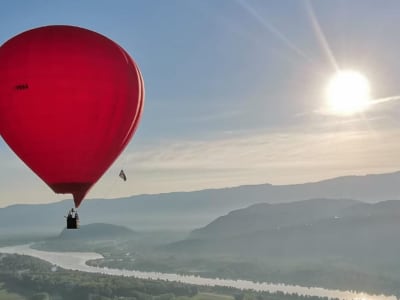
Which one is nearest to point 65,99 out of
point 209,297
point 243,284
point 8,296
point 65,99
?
point 65,99

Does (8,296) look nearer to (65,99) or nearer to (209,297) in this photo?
(209,297)

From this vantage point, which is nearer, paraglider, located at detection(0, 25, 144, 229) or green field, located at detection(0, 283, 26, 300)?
paraglider, located at detection(0, 25, 144, 229)

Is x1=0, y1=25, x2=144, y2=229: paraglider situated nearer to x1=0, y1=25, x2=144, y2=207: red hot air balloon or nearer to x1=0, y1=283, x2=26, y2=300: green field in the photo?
x1=0, y1=25, x2=144, y2=207: red hot air balloon

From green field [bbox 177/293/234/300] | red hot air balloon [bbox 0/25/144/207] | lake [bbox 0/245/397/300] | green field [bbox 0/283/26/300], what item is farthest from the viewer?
lake [bbox 0/245/397/300]

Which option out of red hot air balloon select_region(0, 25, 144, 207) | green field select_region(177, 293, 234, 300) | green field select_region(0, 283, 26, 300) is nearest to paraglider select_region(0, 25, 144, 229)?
red hot air balloon select_region(0, 25, 144, 207)

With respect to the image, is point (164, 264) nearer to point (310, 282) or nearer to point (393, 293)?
point (310, 282)

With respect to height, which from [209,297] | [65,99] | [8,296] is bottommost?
[8,296]

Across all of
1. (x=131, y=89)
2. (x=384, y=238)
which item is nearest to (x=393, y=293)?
(x=384, y=238)

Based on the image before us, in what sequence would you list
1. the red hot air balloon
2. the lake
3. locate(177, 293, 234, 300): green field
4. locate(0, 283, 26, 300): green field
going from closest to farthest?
1. the red hot air balloon
2. locate(177, 293, 234, 300): green field
3. locate(0, 283, 26, 300): green field
4. the lake

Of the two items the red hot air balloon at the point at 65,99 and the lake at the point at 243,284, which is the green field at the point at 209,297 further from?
the red hot air balloon at the point at 65,99

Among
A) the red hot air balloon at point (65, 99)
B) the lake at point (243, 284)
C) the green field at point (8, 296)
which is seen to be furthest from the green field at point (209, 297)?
the red hot air balloon at point (65, 99)
